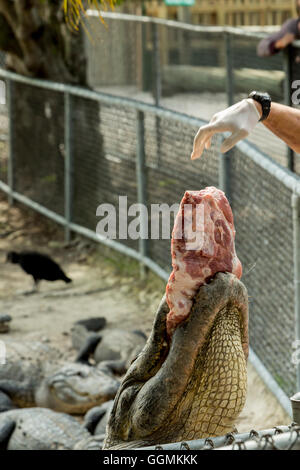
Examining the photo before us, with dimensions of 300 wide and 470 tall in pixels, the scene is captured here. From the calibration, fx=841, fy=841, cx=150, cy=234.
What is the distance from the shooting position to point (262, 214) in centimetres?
510

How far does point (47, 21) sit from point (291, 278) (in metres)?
5.82

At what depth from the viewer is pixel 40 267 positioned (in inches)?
295

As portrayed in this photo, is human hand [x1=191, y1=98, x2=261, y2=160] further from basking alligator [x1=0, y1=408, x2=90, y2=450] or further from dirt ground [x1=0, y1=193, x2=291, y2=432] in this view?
dirt ground [x1=0, y1=193, x2=291, y2=432]

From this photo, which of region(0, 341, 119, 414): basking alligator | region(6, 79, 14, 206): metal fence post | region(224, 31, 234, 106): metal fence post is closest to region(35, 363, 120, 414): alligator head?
region(0, 341, 119, 414): basking alligator

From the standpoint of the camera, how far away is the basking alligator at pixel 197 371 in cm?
213

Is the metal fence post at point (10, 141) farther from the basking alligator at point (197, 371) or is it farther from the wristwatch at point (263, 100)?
the basking alligator at point (197, 371)

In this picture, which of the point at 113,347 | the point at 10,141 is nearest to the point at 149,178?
the point at 113,347

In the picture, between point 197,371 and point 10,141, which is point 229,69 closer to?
point 10,141

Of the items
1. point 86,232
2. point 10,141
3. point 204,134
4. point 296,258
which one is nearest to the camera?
point 204,134

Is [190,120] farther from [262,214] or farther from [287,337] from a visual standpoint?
[287,337]

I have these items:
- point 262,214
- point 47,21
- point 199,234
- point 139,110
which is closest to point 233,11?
point 47,21

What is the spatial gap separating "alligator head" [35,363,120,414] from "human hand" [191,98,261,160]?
2.92 m

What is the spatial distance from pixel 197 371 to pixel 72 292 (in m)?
5.53

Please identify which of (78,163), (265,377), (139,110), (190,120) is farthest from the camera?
(78,163)
